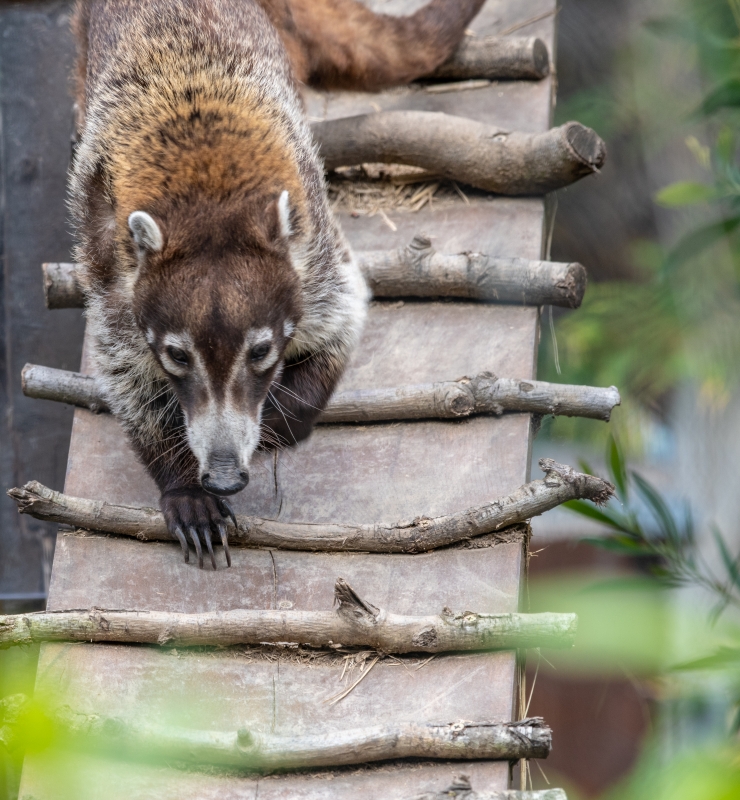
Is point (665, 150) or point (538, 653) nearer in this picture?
point (538, 653)

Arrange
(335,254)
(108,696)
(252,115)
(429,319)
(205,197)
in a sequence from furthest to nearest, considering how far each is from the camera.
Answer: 1. (429,319)
2. (335,254)
3. (252,115)
4. (205,197)
5. (108,696)

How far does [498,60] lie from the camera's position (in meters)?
4.50

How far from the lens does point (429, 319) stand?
380cm

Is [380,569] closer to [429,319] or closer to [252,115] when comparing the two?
[429,319]

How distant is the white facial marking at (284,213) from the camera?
3.03 metres

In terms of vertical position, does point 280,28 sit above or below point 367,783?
above

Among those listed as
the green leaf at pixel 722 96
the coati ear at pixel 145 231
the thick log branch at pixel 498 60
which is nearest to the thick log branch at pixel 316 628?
the coati ear at pixel 145 231

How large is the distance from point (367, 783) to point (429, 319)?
1.90 metres

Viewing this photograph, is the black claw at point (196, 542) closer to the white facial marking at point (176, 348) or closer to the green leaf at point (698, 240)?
the white facial marking at point (176, 348)

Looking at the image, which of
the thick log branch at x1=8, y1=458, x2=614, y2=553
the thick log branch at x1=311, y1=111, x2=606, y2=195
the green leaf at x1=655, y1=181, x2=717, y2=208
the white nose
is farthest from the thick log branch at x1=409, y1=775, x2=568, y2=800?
the thick log branch at x1=311, y1=111, x2=606, y2=195

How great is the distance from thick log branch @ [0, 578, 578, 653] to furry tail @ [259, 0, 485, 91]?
2.58m

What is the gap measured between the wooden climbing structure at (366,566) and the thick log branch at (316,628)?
0.09 feet

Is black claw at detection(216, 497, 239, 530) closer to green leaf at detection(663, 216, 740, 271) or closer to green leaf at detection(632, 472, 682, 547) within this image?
green leaf at detection(632, 472, 682, 547)

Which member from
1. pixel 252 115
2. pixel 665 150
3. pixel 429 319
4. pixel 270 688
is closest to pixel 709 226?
pixel 665 150
